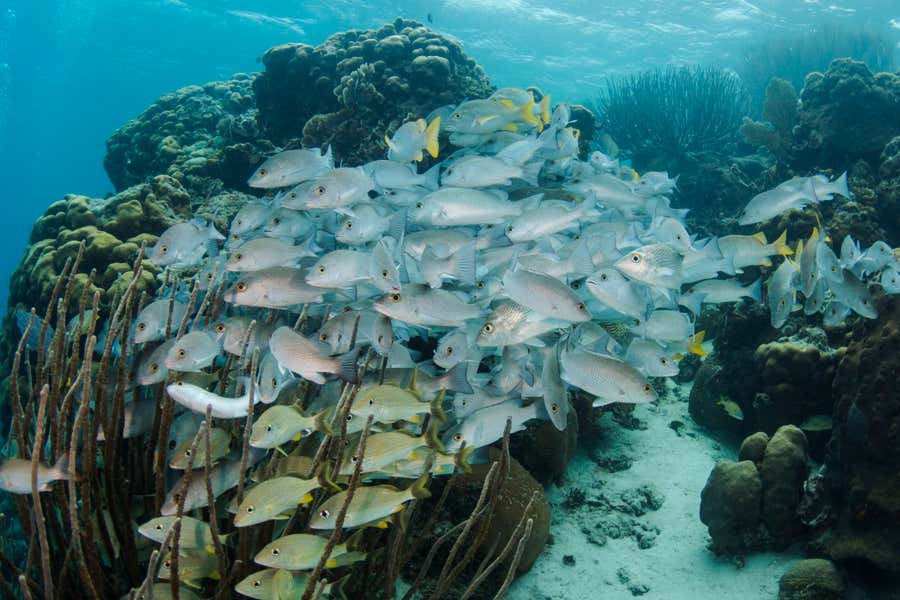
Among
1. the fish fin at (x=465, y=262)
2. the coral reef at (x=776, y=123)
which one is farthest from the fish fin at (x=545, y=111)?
the coral reef at (x=776, y=123)

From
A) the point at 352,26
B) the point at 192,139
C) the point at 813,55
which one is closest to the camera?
the point at 192,139

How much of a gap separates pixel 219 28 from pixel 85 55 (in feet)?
97.9

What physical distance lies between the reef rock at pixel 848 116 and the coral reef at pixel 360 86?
6584 mm

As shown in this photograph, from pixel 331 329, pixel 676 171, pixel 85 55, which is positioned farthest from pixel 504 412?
pixel 85 55

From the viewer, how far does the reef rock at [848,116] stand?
32.0 feet

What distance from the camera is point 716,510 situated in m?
4.50

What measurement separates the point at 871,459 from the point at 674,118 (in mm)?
12598

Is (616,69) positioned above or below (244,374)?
above

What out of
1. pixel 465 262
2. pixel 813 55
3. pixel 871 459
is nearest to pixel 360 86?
pixel 465 262

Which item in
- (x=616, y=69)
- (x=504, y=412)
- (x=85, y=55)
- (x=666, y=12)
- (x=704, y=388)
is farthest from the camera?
(x=85, y=55)

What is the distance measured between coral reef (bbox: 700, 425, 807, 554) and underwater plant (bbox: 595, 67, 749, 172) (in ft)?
35.7

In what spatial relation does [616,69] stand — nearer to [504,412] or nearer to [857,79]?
[857,79]

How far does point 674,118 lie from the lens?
14453 millimetres

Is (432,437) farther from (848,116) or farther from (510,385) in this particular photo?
(848,116)
